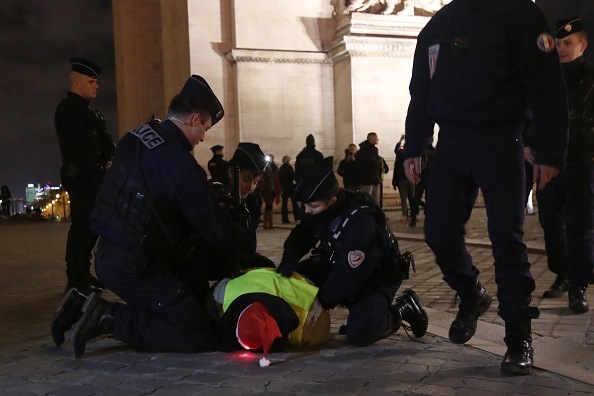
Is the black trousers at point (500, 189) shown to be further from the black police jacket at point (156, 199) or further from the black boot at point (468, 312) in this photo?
the black police jacket at point (156, 199)

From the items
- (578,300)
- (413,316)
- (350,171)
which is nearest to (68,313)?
(413,316)

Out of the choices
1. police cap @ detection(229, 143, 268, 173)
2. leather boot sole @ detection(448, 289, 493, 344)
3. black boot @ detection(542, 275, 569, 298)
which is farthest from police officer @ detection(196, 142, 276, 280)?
black boot @ detection(542, 275, 569, 298)

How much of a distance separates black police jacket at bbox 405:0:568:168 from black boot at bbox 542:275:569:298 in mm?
2203

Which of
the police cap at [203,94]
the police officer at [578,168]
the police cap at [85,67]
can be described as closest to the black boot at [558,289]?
the police officer at [578,168]

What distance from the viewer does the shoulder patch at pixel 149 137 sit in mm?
3859

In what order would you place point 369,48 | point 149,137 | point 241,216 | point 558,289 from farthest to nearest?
point 369,48, point 558,289, point 241,216, point 149,137

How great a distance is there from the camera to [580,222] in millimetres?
4918

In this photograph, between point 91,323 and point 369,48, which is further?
point 369,48

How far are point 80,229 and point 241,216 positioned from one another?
230 centimetres

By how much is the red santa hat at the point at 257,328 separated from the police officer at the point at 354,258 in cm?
31

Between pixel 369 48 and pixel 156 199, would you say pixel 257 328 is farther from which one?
pixel 369 48

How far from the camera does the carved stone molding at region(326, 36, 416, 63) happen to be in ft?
59.7

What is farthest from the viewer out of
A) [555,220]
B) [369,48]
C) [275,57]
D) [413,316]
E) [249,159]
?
[369,48]

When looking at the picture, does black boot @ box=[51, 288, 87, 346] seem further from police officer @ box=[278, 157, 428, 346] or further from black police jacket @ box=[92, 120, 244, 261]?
police officer @ box=[278, 157, 428, 346]
